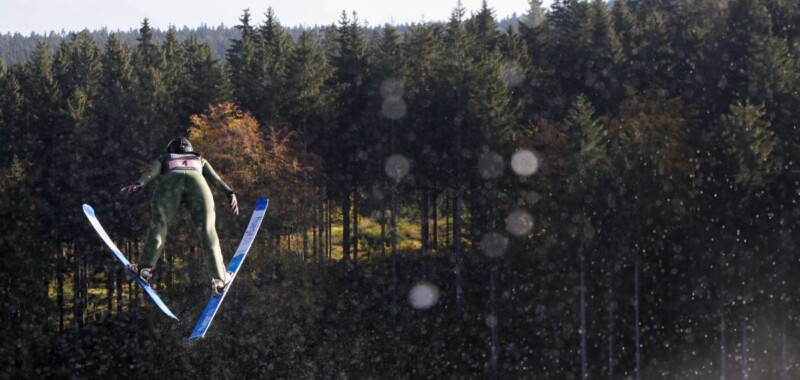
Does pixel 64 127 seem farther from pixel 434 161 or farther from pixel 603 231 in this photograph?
pixel 603 231

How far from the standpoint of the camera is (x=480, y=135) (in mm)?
40781

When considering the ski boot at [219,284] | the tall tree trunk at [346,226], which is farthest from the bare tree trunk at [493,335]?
the ski boot at [219,284]

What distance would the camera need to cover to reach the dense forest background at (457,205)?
→ 108 ft

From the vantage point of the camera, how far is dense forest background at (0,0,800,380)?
32.8 m

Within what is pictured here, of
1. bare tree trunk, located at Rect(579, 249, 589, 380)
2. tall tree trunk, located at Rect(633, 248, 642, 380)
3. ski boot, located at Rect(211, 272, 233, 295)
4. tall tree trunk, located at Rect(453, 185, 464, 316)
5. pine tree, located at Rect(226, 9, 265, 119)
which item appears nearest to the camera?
ski boot, located at Rect(211, 272, 233, 295)

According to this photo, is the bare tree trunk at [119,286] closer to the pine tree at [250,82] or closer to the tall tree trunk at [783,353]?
the pine tree at [250,82]

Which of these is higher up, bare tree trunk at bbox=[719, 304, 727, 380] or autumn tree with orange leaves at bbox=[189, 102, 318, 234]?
autumn tree with orange leaves at bbox=[189, 102, 318, 234]

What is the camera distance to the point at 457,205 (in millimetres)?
43688

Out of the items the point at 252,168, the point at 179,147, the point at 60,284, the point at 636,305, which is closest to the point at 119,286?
the point at 60,284

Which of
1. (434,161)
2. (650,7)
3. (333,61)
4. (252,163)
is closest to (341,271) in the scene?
(434,161)

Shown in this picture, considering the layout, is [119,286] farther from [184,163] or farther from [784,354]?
[184,163]

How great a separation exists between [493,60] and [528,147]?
5.09 meters

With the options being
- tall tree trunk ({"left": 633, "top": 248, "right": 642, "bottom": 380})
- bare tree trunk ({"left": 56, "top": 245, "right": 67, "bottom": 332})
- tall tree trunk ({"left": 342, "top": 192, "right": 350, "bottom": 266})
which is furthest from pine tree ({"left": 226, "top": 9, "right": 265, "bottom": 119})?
tall tree trunk ({"left": 633, "top": 248, "right": 642, "bottom": 380})

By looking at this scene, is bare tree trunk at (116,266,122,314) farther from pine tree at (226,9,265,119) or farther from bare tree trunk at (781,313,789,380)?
bare tree trunk at (781,313,789,380)
